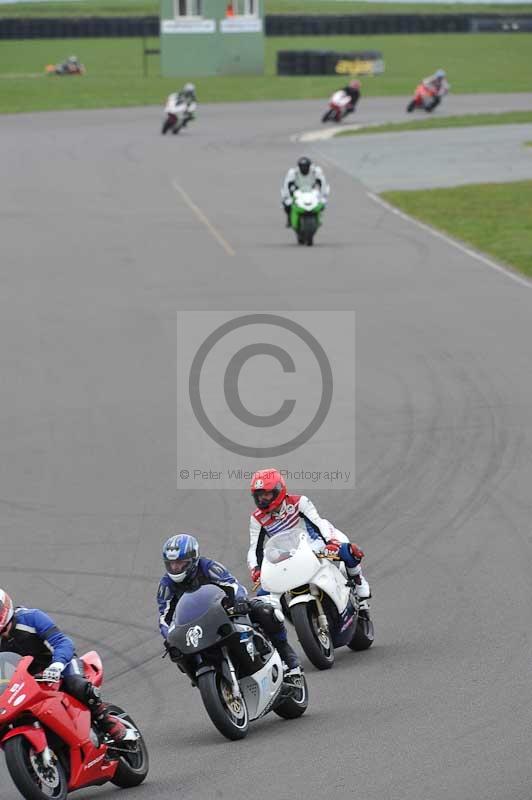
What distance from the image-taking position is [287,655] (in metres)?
9.43

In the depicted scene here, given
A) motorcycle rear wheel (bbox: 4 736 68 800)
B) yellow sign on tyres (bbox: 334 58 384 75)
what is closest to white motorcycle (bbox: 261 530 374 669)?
motorcycle rear wheel (bbox: 4 736 68 800)

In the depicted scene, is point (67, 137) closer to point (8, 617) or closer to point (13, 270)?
point (13, 270)

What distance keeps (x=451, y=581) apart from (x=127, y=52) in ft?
262

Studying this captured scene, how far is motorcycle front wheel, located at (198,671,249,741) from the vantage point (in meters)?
8.58

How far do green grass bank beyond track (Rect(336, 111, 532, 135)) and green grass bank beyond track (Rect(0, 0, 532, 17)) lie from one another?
161 ft

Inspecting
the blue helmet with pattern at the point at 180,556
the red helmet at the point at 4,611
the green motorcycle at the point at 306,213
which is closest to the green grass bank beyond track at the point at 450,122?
the green motorcycle at the point at 306,213

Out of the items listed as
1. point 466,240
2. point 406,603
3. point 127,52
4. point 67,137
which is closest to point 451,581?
point 406,603

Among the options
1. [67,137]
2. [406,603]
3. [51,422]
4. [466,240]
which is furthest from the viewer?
[67,137]

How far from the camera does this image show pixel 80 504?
1473cm

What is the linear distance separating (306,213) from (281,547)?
19701 mm

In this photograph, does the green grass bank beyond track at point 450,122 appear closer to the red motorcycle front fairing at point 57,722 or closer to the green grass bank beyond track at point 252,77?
the green grass bank beyond track at point 252,77

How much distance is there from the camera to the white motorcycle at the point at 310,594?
10180 millimetres

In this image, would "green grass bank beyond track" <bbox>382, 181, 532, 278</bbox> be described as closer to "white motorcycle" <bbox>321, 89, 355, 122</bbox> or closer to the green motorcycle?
the green motorcycle

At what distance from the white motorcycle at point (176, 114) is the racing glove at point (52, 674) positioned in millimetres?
44351
